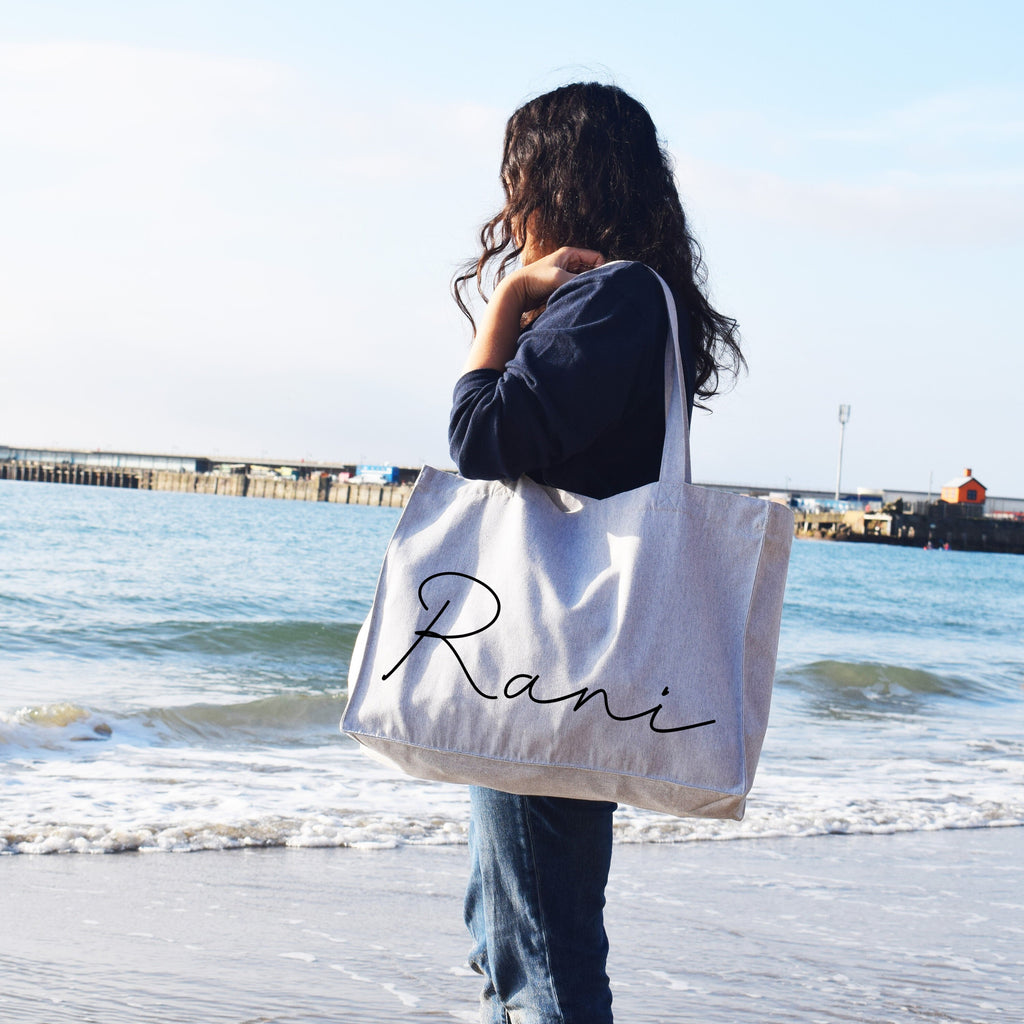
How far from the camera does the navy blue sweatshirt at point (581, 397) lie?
119 cm

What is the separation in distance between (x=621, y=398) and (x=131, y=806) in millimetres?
3656

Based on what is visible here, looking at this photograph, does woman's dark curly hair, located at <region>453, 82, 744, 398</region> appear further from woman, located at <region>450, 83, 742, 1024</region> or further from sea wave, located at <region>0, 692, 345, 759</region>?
sea wave, located at <region>0, 692, 345, 759</region>

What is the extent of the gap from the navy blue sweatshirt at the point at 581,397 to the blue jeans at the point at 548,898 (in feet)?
1.30

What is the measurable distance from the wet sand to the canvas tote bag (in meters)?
1.40

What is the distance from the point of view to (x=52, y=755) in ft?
17.7

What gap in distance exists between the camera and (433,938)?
2.87 m

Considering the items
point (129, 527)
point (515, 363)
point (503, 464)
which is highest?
point (515, 363)

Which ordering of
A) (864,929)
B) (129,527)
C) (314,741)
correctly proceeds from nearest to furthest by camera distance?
(864,929) < (314,741) < (129,527)

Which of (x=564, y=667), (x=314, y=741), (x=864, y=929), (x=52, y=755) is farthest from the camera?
(x=314, y=741)

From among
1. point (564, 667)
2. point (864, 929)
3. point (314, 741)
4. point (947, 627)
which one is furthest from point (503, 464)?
point (947, 627)

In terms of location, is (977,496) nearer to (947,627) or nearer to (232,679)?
(947,627)

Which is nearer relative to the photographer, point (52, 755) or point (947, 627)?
point (52, 755)

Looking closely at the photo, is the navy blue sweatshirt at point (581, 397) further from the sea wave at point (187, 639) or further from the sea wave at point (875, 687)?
the sea wave at point (187, 639)

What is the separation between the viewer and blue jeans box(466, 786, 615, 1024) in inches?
50.9
